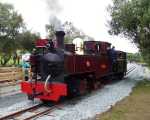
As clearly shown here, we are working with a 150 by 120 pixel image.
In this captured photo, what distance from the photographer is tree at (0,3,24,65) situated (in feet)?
110

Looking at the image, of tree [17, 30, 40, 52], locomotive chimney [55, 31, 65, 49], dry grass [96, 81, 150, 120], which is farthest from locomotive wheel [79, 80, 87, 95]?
tree [17, 30, 40, 52]

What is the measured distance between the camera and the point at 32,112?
1133cm

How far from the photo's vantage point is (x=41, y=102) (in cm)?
1341

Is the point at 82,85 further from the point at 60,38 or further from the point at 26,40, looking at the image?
the point at 26,40

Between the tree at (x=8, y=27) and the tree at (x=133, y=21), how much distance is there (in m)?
12.9

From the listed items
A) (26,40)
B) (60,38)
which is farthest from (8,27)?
(60,38)

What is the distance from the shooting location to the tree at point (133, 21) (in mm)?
21516

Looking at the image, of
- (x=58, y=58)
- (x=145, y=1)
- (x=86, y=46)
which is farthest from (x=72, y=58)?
(x=145, y=1)

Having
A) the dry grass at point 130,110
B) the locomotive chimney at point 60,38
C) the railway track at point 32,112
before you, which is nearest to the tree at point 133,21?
→ the dry grass at point 130,110

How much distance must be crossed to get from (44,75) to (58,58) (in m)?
0.96

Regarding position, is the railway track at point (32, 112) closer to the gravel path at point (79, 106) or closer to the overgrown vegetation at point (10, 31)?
the gravel path at point (79, 106)

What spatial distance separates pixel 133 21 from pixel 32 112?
13448 millimetres

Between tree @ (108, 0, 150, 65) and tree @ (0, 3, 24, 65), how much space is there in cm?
1294

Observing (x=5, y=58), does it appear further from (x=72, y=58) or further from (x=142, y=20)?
(x=72, y=58)
